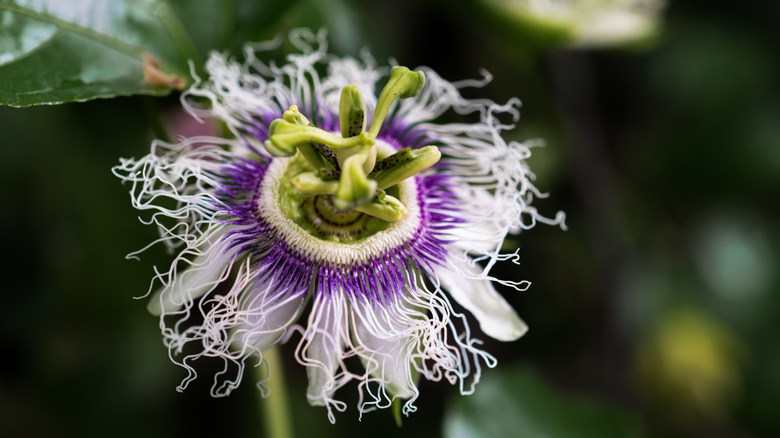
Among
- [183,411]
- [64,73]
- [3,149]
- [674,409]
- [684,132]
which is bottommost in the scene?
[183,411]

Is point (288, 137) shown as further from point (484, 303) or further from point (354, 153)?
point (484, 303)

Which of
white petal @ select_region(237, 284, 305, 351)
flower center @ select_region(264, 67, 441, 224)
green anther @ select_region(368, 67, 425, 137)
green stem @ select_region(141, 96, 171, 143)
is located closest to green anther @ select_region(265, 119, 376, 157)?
flower center @ select_region(264, 67, 441, 224)

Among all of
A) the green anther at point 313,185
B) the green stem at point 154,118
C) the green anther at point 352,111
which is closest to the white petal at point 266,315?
the green anther at point 313,185

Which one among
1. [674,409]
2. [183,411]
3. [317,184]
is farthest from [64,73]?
[674,409]

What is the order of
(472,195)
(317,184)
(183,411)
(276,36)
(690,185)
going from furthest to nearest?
(690,185) < (183,411) < (276,36) < (472,195) < (317,184)

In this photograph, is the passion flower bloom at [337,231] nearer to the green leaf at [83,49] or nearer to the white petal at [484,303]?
the white petal at [484,303]

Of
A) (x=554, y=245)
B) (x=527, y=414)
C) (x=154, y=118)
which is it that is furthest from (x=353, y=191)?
(x=554, y=245)

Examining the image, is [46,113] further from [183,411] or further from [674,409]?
[674,409]
